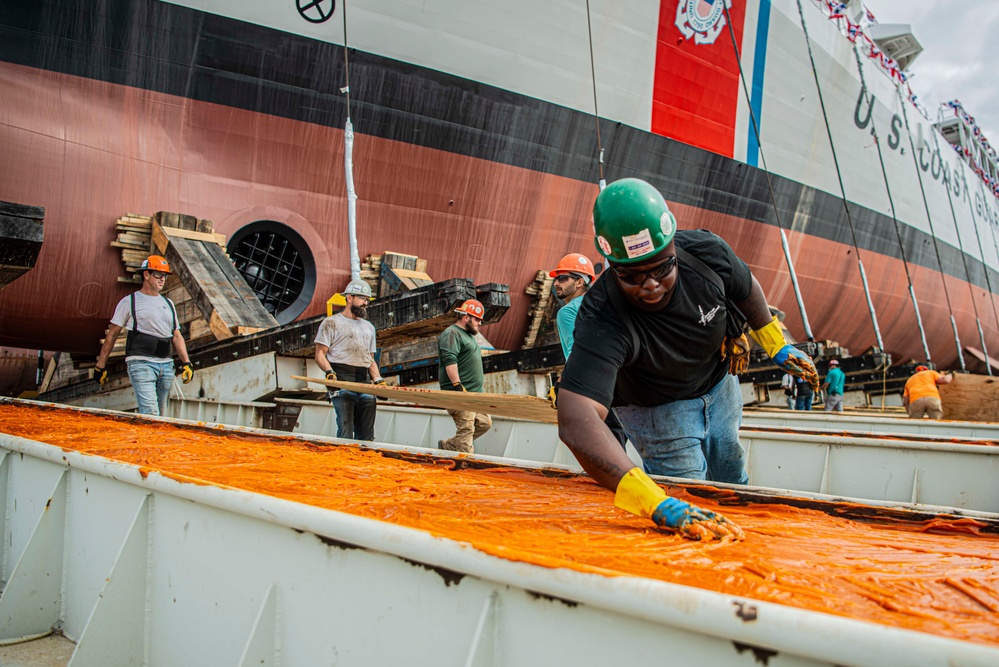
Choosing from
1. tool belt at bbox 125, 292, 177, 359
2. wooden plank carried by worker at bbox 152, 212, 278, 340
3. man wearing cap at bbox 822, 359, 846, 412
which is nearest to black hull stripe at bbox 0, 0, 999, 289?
wooden plank carried by worker at bbox 152, 212, 278, 340

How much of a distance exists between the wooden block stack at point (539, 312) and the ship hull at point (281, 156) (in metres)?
0.13

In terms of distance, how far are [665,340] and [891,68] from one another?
20969 mm

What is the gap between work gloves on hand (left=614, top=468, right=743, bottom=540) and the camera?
1.79 m

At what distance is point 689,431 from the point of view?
108 inches

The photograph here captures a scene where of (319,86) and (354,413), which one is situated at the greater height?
(319,86)

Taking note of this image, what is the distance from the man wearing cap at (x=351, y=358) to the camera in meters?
5.71

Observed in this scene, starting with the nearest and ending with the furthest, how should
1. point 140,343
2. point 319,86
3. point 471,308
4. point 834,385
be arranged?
point 140,343 < point 471,308 < point 319,86 < point 834,385

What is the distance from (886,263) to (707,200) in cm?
878

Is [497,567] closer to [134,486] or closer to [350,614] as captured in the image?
[350,614]

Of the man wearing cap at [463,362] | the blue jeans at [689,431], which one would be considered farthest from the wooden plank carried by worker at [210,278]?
the blue jeans at [689,431]

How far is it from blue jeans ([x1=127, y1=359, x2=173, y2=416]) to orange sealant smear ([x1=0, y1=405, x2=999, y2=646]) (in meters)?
2.34

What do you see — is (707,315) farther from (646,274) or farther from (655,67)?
(655,67)

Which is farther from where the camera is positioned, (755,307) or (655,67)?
(655,67)

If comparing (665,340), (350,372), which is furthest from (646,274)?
(350,372)
